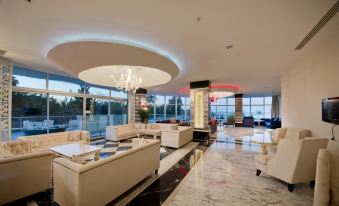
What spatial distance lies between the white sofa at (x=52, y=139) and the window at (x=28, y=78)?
2174mm

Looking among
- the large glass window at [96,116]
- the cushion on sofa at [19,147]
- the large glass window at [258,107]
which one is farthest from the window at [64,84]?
the large glass window at [258,107]

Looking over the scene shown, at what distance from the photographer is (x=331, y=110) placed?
100 inches

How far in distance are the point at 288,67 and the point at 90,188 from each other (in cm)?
618

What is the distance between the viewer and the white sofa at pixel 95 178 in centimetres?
177

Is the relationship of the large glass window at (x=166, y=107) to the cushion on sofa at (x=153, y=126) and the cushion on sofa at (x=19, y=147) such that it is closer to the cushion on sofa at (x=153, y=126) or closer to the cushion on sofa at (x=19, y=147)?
the cushion on sofa at (x=153, y=126)

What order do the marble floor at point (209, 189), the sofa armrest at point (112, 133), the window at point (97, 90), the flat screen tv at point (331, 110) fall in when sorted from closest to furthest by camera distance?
1. the marble floor at point (209, 189)
2. the flat screen tv at point (331, 110)
3. the sofa armrest at point (112, 133)
4. the window at point (97, 90)

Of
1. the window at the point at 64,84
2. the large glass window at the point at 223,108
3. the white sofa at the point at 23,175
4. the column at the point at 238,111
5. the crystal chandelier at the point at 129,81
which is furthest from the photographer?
the large glass window at the point at 223,108

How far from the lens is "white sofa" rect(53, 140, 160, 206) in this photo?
5.81ft

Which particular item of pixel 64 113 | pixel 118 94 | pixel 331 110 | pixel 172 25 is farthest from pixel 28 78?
pixel 331 110

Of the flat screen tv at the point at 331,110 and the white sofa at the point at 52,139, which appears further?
the white sofa at the point at 52,139

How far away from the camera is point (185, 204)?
7.40 ft

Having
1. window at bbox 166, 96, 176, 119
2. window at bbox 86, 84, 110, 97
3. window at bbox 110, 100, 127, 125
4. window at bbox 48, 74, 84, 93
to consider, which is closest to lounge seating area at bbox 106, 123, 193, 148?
window at bbox 110, 100, 127, 125

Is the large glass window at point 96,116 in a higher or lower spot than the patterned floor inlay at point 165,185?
higher

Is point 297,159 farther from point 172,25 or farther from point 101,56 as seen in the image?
point 101,56
